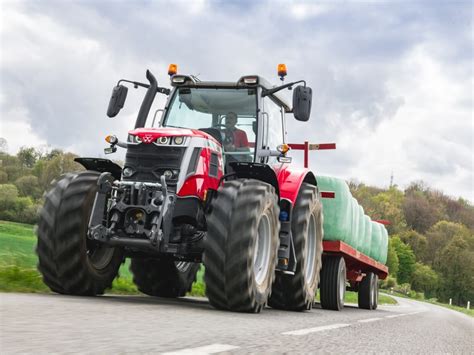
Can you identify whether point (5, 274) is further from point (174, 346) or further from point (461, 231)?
point (461, 231)

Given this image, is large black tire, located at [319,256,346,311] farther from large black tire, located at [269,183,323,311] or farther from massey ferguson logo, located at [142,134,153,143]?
massey ferguson logo, located at [142,134,153,143]

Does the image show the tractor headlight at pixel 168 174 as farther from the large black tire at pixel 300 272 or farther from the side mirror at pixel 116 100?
the large black tire at pixel 300 272

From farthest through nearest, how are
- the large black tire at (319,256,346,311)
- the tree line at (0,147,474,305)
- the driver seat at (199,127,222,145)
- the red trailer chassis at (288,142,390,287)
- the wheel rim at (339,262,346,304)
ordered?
the tree line at (0,147,474,305)
the wheel rim at (339,262,346,304)
the large black tire at (319,256,346,311)
the red trailer chassis at (288,142,390,287)
the driver seat at (199,127,222,145)

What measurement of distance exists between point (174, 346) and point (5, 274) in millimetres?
5193

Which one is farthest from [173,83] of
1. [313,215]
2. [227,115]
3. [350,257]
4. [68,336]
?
[68,336]

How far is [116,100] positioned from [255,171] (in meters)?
1.95

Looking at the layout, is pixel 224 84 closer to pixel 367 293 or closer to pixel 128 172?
pixel 128 172

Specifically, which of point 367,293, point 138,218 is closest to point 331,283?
point 367,293

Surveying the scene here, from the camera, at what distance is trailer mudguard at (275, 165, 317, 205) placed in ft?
27.8

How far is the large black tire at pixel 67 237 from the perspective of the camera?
6.95 m

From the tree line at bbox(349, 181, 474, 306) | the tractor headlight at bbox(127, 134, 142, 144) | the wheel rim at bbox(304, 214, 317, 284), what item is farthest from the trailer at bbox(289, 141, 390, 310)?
the tree line at bbox(349, 181, 474, 306)

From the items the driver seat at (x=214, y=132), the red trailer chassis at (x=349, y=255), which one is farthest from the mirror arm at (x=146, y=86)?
the red trailer chassis at (x=349, y=255)

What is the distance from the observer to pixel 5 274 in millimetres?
7961

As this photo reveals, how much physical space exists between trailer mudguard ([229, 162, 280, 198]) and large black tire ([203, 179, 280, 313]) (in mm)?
627
